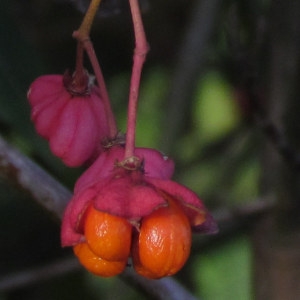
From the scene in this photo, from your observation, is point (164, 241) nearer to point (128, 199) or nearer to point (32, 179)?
point (128, 199)

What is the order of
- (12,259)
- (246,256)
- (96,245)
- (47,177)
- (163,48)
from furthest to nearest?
(246,256)
(163,48)
(12,259)
(47,177)
(96,245)

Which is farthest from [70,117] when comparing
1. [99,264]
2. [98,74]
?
[99,264]

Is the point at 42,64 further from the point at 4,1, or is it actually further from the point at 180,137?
the point at 180,137

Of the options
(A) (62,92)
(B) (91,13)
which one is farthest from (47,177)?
(B) (91,13)

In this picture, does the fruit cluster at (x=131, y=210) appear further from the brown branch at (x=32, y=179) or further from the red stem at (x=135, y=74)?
the brown branch at (x=32, y=179)

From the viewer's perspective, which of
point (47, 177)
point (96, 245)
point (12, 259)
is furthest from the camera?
point (12, 259)

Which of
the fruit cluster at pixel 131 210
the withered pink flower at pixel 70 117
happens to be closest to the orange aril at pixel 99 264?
the fruit cluster at pixel 131 210
